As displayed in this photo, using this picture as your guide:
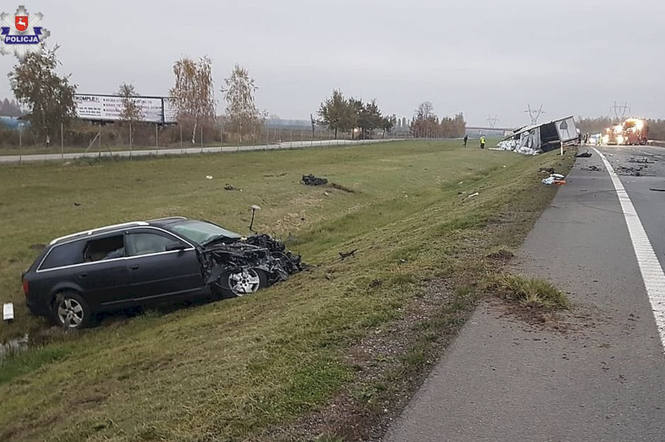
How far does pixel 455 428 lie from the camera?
3.76m

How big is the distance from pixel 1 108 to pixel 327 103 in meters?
44.9

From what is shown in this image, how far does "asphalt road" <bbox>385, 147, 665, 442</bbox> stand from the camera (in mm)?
3752

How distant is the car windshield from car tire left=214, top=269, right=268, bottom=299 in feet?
2.46

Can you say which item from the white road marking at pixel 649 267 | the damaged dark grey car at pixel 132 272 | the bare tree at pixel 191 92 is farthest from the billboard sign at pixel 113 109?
the white road marking at pixel 649 267

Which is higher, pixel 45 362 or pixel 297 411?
pixel 297 411

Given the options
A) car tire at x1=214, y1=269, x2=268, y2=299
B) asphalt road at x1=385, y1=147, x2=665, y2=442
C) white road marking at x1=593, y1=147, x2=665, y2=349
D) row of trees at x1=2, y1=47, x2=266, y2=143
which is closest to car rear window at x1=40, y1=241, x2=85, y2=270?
car tire at x1=214, y1=269, x2=268, y2=299

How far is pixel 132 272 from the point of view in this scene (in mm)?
9797

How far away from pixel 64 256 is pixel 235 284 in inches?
116

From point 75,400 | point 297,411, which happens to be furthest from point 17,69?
point 297,411

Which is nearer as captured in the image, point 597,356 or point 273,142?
point 597,356

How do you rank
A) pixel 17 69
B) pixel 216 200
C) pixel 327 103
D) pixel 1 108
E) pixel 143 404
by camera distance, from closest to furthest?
pixel 143 404 < pixel 216 200 < pixel 17 69 < pixel 1 108 < pixel 327 103

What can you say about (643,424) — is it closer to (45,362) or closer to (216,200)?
(45,362)

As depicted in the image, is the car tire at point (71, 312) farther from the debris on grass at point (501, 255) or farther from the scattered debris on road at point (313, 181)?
the scattered debris on road at point (313, 181)

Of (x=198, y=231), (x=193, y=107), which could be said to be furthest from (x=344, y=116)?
(x=198, y=231)
